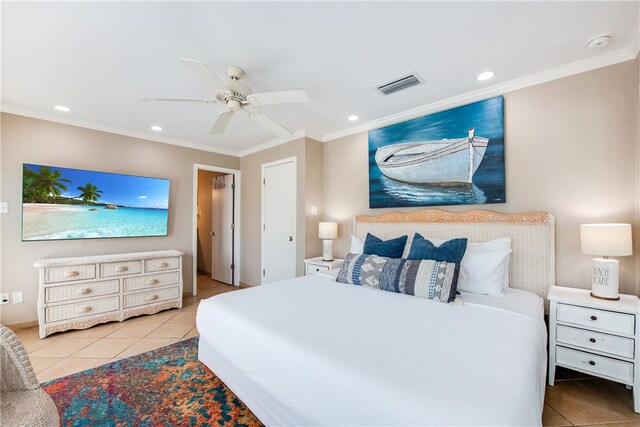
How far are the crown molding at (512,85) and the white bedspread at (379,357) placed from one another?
1.87 metres

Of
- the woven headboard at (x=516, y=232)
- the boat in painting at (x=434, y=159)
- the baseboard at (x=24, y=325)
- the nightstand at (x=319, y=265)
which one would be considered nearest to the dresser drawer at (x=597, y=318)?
the woven headboard at (x=516, y=232)

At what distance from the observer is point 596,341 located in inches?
72.8

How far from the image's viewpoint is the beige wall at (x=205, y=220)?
5.83 meters

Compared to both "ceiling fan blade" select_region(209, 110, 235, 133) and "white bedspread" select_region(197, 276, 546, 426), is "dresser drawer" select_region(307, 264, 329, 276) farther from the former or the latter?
"ceiling fan blade" select_region(209, 110, 235, 133)

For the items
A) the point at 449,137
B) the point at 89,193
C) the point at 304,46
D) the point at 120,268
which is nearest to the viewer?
the point at 304,46

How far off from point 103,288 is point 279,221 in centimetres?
231

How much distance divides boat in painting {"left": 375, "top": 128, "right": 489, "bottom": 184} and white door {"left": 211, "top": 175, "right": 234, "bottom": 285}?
3096mm

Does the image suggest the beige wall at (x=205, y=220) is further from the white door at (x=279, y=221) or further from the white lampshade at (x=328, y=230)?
the white lampshade at (x=328, y=230)

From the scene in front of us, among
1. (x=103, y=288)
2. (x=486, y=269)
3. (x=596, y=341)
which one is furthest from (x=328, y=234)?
(x=103, y=288)

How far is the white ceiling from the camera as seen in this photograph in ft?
5.39

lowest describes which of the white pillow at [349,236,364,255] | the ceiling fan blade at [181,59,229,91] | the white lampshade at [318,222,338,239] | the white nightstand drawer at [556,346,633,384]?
the white nightstand drawer at [556,346,633,384]

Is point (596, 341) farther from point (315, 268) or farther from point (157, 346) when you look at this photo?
point (157, 346)

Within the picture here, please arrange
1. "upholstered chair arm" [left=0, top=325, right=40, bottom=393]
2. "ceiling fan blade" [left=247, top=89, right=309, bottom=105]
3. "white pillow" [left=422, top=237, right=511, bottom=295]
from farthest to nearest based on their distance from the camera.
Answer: "white pillow" [left=422, top=237, right=511, bottom=295], "ceiling fan blade" [left=247, top=89, right=309, bottom=105], "upholstered chair arm" [left=0, top=325, right=40, bottom=393]

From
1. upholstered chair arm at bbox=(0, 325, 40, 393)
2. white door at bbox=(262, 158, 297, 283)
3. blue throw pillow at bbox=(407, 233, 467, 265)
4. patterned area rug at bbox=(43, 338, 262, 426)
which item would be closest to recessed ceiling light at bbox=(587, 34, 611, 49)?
blue throw pillow at bbox=(407, 233, 467, 265)
